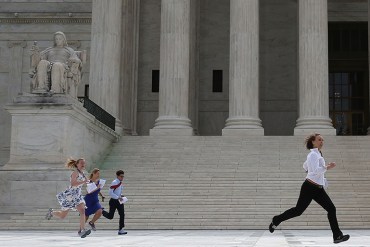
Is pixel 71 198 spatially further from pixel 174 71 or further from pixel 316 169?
pixel 174 71

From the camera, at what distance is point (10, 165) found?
94.5 ft

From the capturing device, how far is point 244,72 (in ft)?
133

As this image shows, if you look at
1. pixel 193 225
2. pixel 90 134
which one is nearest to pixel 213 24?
pixel 90 134

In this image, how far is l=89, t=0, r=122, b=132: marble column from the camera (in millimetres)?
41938

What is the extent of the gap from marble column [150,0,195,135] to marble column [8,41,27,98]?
1676cm

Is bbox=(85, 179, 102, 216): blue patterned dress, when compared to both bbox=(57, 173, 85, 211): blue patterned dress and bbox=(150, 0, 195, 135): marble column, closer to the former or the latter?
bbox=(57, 173, 85, 211): blue patterned dress

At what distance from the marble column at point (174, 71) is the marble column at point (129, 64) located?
4.84 meters

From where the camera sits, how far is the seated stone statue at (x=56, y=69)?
3056 centimetres

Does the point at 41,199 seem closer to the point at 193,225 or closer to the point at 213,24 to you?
the point at 193,225

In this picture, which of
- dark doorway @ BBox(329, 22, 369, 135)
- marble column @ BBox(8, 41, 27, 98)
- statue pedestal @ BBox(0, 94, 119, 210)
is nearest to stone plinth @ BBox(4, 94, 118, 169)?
statue pedestal @ BBox(0, 94, 119, 210)

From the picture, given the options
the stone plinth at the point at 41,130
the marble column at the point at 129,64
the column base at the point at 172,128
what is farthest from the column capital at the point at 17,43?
the stone plinth at the point at 41,130

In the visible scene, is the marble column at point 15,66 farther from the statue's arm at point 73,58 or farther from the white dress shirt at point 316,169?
the white dress shirt at point 316,169

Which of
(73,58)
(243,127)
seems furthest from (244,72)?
(73,58)

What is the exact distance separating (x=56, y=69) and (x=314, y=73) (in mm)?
16948
